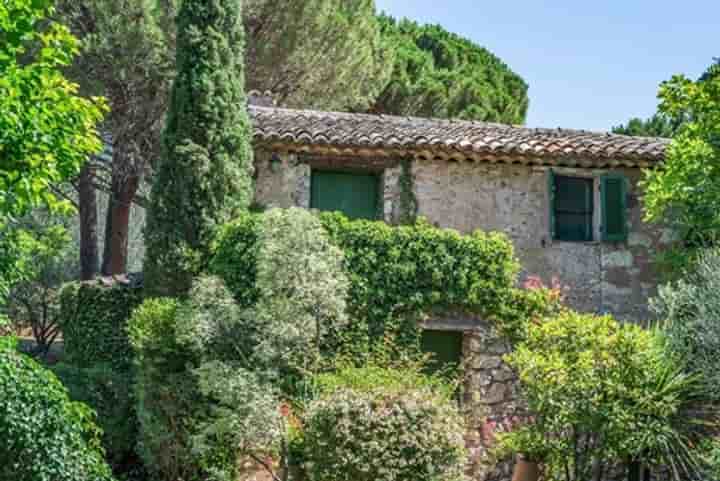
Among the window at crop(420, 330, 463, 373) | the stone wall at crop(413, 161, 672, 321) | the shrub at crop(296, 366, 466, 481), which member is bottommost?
the shrub at crop(296, 366, 466, 481)

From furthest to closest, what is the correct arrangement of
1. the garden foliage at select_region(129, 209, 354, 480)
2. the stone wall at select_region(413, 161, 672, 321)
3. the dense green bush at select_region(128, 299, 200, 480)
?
the stone wall at select_region(413, 161, 672, 321) → the dense green bush at select_region(128, 299, 200, 480) → the garden foliage at select_region(129, 209, 354, 480)

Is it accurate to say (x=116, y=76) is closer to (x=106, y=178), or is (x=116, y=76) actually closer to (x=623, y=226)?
(x=106, y=178)

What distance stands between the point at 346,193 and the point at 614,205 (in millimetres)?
4676

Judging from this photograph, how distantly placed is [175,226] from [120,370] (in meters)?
2.59

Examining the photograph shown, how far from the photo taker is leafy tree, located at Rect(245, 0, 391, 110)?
20562 mm

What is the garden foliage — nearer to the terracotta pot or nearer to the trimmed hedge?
the trimmed hedge

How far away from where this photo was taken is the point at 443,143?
47.5ft

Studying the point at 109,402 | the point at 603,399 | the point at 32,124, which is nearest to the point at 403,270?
the point at 603,399

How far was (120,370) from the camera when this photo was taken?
48.5ft

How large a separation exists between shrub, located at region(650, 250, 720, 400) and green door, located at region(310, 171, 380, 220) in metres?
5.63

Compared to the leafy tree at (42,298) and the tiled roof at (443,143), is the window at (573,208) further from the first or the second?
the leafy tree at (42,298)

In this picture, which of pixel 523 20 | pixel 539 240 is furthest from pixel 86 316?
pixel 523 20

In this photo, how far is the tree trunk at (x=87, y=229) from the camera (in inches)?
836

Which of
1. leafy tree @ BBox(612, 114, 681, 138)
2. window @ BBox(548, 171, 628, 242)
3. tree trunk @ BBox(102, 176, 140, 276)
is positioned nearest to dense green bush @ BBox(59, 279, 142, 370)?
tree trunk @ BBox(102, 176, 140, 276)
